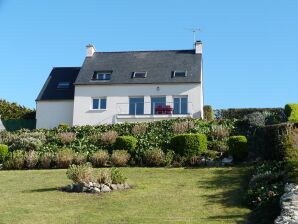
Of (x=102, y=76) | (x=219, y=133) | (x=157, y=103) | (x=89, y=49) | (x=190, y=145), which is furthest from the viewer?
(x=89, y=49)

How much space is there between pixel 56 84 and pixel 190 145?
22830 mm

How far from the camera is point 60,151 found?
78.7ft

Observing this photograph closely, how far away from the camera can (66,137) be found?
26.9 meters

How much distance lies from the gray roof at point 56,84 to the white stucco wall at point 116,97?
5.18 ft

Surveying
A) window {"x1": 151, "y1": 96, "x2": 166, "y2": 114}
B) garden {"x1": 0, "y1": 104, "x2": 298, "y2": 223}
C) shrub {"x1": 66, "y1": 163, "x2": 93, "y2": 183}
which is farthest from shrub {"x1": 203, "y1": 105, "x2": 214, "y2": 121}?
shrub {"x1": 66, "y1": 163, "x2": 93, "y2": 183}

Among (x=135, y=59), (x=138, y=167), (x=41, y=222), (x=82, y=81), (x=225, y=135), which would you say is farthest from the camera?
(x=135, y=59)

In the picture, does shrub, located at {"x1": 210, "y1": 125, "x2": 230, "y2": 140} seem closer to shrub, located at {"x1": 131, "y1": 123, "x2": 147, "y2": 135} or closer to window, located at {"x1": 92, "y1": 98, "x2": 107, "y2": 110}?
shrub, located at {"x1": 131, "y1": 123, "x2": 147, "y2": 135}

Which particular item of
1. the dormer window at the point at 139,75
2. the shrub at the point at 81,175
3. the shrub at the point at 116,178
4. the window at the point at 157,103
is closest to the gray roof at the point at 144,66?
the dormer window at the point at 139,75

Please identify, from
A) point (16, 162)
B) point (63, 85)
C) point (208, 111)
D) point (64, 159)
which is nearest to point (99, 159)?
point (64, 159)

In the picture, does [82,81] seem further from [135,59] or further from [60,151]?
[60,151]

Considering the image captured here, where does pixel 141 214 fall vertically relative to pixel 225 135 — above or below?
below

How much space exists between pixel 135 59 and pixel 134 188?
92.7ft

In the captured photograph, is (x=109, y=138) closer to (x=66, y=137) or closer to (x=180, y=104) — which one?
(x=66, y=137)

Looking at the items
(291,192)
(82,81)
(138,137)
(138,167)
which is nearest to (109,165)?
(138,167)
